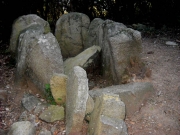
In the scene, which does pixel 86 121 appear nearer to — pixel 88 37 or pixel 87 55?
pixel 87 55

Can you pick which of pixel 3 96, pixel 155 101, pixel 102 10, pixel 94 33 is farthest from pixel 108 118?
pixel 102 10

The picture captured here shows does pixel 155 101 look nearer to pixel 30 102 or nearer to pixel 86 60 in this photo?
pixel 86 60

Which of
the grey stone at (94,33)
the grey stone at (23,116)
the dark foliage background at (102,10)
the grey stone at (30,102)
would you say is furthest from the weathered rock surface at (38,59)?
the dark foliage background at (102,10)

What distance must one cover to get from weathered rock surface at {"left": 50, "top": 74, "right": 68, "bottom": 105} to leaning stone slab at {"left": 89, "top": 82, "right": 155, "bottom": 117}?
391 millimetres

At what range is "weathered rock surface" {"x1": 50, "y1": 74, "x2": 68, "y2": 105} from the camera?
11.7ft

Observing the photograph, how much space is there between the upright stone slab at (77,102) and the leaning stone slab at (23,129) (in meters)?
0.48

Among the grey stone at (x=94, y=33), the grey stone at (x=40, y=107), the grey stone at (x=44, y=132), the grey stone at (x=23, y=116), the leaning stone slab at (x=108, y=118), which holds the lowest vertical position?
the grey stone at (x=44, y=132)

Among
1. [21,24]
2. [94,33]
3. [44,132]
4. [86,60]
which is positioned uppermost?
[21,24]

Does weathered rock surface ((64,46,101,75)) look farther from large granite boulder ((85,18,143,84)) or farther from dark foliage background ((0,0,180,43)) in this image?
dark foliage background ((0,0,180,43))

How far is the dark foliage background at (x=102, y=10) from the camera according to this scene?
6371 mm

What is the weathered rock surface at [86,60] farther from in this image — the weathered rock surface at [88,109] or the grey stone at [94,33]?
the weathered rock surface at [88,109]

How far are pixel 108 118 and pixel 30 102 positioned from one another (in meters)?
1.48

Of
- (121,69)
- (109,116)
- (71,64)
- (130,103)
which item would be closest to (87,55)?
(71,64)

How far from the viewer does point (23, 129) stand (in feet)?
10.4
